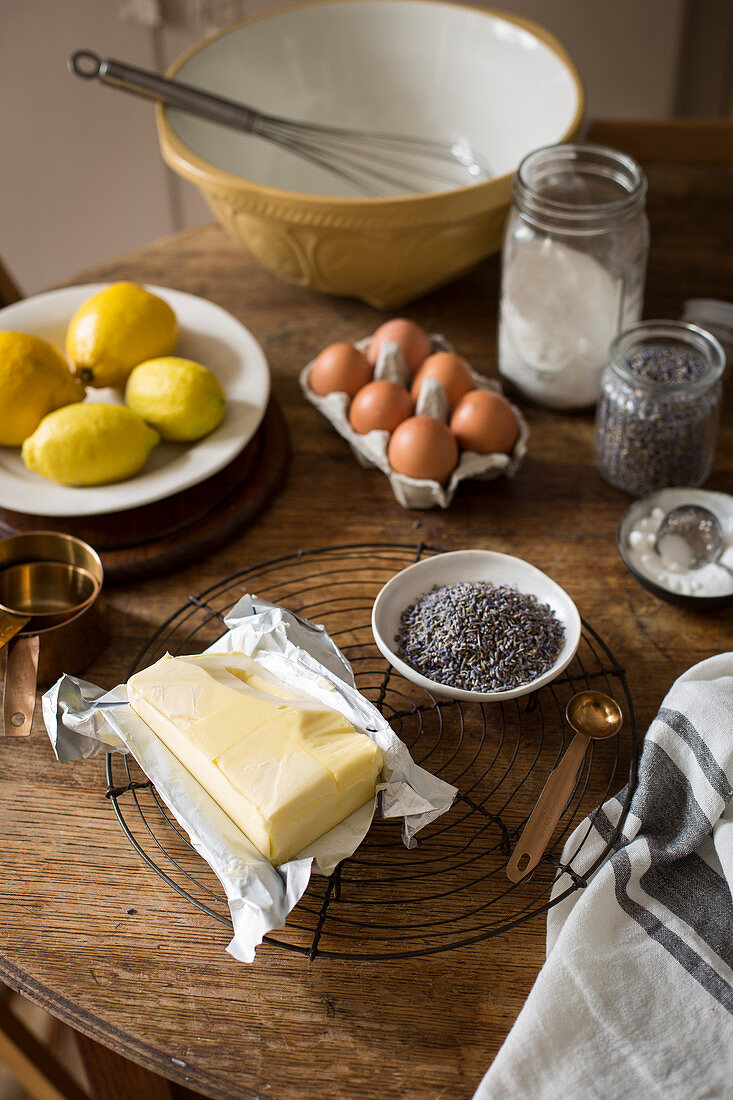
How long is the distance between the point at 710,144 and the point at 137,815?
1585 mm

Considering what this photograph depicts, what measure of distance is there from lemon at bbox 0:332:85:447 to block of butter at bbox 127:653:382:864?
1.41 feet

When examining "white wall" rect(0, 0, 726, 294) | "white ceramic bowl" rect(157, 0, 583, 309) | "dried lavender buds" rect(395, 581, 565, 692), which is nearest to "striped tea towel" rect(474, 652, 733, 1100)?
"dried lavender buds" rect(395, 581, 565, 692)

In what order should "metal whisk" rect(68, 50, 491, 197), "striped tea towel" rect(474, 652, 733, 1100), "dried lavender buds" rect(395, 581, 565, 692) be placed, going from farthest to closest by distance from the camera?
1. "metal whisk" rect(68, 50, 491, 197)
2. "dried lavender buds" rect(395, 581, 565, 692)
3. "striped tea towel" rect(474, 652, 733, 1100)

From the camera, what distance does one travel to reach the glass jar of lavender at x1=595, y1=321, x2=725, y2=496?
1.07 metres

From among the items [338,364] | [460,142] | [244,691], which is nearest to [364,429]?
[338,364]

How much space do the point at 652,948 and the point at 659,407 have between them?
60 cm

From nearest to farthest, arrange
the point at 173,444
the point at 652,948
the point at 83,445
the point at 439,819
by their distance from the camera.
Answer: the point at 652,948 < the point at 439,819 < the point at 83,445 < the point at 173,444

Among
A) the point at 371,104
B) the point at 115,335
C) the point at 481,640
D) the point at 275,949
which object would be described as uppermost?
the point at 371,104

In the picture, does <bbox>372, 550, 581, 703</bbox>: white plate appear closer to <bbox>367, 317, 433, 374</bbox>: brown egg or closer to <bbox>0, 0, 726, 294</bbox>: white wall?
<bbox>367, 317, 433, 374</bbox>: brown egg

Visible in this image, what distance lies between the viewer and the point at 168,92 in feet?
4.31

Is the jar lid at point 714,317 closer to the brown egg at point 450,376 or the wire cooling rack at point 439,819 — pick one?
the brown egg at point 450,376

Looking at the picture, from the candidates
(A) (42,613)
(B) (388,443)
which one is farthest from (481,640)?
(A) (42,613)

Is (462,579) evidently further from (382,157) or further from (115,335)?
(382,157)

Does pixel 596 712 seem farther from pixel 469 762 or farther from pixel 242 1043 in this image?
pixel 242 1043
